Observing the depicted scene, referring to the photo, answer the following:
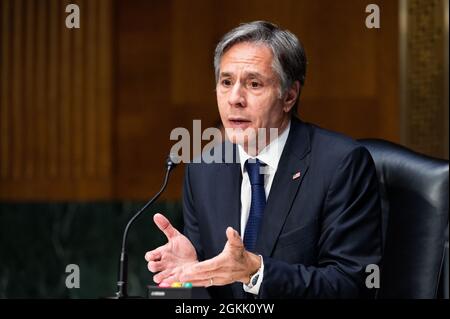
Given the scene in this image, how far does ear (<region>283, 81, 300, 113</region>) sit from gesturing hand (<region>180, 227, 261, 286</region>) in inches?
23.0

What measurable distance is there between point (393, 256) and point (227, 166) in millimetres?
538

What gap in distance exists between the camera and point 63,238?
4.69m

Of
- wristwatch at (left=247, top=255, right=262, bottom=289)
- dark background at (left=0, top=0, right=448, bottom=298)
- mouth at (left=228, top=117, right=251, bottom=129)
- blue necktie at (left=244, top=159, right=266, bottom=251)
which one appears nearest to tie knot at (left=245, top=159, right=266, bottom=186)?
blue necktie at (left=244, top=159, right=266, bottom=251)

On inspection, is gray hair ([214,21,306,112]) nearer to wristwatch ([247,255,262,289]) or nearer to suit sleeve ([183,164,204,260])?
suit sleeve ([183,164,204,260])

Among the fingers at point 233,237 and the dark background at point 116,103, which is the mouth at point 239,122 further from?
the dark background at point 116,103

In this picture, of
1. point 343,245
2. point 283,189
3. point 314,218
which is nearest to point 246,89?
point 283,189

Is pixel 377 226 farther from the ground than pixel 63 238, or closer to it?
farther from the ground

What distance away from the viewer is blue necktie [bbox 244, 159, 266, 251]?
92.5 inches

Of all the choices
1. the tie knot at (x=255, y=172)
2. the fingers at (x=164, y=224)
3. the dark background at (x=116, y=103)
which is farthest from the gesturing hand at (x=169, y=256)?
the dark background at (x=116, y=103)

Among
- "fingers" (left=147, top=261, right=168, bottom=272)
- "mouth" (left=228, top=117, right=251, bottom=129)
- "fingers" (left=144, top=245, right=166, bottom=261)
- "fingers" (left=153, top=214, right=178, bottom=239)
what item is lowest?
"fingers" (left=147, top=261, right=168, bottom=272)

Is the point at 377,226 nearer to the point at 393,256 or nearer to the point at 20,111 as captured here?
the point at 393,256

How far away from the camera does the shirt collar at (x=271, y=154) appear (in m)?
2.44

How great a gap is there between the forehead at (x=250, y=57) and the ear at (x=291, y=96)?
0.12 metres
